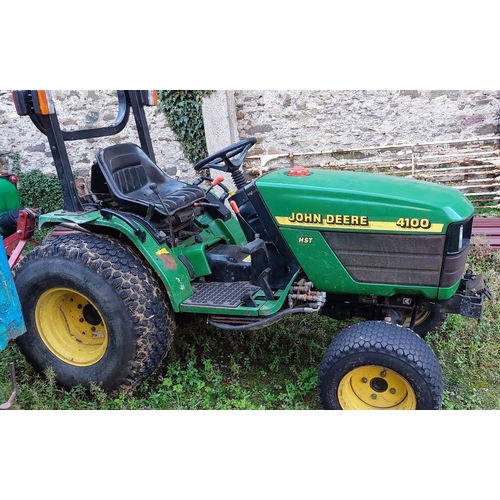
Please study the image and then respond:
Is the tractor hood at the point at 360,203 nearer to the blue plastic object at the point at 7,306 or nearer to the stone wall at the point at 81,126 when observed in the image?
the blue plastic object at the point at 7,306

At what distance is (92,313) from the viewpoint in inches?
124

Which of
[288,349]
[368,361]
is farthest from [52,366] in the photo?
[368,361]

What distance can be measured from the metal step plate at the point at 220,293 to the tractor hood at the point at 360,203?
0.49 m

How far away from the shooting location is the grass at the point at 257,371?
297 cm

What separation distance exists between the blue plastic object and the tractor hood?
1452 millimetres

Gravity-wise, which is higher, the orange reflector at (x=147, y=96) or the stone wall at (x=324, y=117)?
the orange reflector at (x=147, y=96)

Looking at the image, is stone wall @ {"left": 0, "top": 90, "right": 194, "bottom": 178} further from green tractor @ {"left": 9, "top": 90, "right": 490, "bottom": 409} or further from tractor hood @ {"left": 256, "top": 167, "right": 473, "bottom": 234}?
tractor hood @ {"left": 256, "top": 167, "right": 473, "bottom": 234}

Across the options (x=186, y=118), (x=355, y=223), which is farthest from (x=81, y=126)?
(x=355, y=223)

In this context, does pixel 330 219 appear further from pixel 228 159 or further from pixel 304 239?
pixel 228 159

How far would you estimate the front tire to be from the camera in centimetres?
246

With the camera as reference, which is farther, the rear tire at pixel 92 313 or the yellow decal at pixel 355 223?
the rear tire at pixel 92 313

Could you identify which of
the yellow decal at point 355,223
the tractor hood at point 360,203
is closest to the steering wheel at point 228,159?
the tractor hood at point 360,203

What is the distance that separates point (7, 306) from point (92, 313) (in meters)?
0.49

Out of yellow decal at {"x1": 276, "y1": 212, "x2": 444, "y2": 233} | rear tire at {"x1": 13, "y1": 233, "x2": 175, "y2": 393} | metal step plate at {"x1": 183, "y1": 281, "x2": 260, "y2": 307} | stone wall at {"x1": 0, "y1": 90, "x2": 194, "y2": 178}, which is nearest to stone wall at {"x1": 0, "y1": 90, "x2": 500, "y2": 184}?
stone wall at {"x1": 0, "y1": 90, "x2": 194, "y2": 178}
